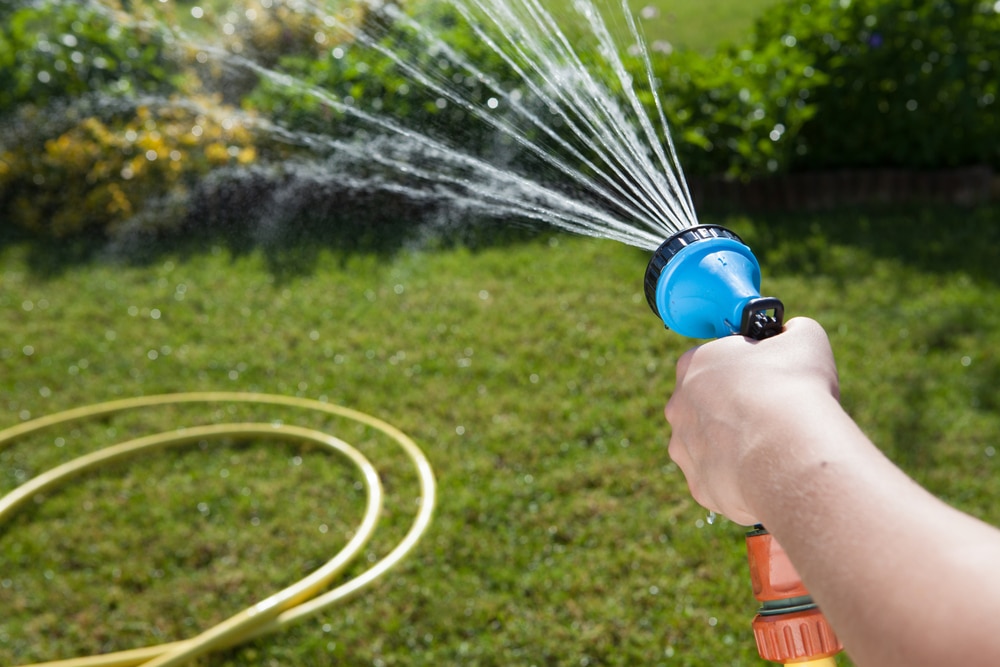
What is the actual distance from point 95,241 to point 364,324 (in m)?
2.34

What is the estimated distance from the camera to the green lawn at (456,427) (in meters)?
2.99

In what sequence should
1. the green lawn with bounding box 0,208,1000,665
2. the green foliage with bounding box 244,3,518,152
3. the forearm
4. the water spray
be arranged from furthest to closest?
the green foliage with bounding box 244,3,518,152 → the green lawn with bounding box 0,208,1000,665 → the water spray → the forearm

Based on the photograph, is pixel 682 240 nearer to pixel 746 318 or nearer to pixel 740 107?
pixel 746 318

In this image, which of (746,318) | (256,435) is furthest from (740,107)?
(746,318)

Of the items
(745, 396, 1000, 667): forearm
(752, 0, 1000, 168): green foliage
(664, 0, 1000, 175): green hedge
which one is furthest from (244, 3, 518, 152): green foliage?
(745, 396, 1000, 667): forearm

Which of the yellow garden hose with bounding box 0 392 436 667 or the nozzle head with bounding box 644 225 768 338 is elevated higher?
the nozzle head with bounding box 644 225 768 338

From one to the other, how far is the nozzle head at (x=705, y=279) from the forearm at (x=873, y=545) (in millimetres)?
324

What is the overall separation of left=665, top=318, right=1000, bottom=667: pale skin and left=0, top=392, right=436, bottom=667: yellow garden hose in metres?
2.19

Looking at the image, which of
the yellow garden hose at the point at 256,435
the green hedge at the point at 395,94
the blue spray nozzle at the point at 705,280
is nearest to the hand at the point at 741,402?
the blue spray nozzle at the point at 705,280

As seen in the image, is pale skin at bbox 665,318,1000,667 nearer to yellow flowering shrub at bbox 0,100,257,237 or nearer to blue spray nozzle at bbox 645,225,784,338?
blue spray nozzle at bbox 645,225,784,338

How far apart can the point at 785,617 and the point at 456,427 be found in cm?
275

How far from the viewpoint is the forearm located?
28.4 inches

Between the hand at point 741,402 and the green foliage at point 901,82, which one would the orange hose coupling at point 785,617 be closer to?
the hand at point 741,402

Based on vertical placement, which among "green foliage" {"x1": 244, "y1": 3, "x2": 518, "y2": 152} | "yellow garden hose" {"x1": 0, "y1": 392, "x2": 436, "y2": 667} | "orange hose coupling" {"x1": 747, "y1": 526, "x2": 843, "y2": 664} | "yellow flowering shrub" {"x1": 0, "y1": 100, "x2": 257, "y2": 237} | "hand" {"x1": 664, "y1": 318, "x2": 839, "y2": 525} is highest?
"hand" {"x1": 664, "y1": 318, "x2": 839, "y2": 525}
